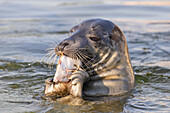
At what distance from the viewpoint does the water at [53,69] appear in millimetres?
4370

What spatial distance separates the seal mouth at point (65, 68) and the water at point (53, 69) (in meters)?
0.32

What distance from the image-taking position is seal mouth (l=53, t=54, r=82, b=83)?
447 centimetres

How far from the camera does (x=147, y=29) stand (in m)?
11.5

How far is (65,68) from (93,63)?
0.44 m

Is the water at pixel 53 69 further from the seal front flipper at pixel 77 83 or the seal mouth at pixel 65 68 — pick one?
the seal mouth at pixel 65 68

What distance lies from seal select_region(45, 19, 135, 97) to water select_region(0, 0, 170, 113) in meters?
0.21

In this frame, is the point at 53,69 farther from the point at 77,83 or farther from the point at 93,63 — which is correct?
the point at 77,83

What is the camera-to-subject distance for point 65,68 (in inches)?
179

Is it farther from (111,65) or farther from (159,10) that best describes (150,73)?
(159,10)

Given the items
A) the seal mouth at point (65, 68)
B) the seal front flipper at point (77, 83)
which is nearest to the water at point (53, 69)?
the seal front flipper at point (77, 83)

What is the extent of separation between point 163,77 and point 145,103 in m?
1.55

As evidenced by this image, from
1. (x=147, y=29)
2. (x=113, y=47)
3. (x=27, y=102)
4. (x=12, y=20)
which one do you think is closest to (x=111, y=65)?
(x=113, y=47)

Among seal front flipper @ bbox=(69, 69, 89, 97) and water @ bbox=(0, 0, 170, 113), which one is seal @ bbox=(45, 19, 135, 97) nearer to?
seal front flipper @ bbox=(69, 69, 89, 97)

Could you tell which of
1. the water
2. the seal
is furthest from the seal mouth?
the water
